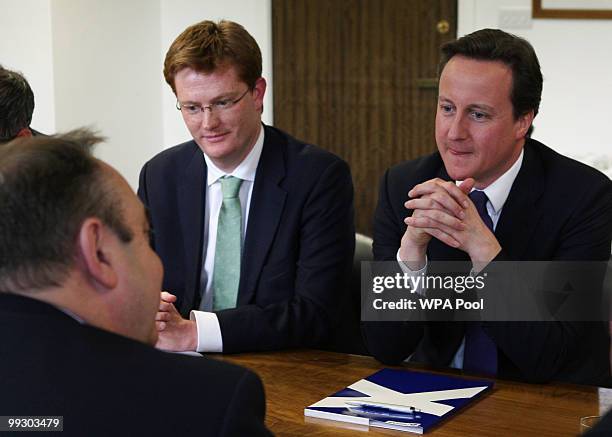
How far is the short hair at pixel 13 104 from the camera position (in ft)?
8.39

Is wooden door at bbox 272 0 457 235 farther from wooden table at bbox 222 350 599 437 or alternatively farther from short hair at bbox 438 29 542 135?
wooden table at bbox 222 350 599 437

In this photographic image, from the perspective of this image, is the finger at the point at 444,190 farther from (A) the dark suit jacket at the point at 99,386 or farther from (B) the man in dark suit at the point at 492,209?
(A) the dark suit jacket at the point at 99,386

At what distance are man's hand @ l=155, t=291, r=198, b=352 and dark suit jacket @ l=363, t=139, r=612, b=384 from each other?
0.40 meters

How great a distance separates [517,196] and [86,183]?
52.8 inches

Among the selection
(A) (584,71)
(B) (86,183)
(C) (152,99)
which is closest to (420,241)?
(B) (86,183)

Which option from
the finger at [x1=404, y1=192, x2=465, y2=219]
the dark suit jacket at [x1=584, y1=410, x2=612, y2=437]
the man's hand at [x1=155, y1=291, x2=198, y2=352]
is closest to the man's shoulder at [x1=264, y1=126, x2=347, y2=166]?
the finger at [x1=404, y1=192, x2=465, y2=219]

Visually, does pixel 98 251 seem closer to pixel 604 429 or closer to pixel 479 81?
pixel 604 429

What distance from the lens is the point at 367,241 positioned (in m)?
2.73

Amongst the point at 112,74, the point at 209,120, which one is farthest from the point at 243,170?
the point at 112,74

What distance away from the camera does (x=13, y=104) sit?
258 centimetres

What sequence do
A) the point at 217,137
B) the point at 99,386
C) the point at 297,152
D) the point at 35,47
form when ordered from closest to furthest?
the point at 99,386
the point at 217,137
the point at 297,152
the point at 35,47

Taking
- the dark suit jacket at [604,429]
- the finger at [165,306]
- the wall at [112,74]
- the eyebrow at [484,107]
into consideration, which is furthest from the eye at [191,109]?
the wall at [112,74]

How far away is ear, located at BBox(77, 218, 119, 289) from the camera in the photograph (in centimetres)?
115

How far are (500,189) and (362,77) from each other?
12.0ft
